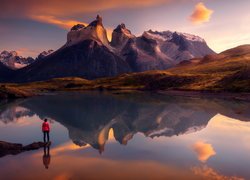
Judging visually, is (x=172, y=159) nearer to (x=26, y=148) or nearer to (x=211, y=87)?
(x=26, y=148)

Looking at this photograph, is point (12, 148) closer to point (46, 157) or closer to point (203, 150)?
point (46, 157)

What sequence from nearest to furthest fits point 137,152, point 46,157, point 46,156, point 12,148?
1. point 46,157
2. point 46,156
3. point 137,152
4. point 12,148

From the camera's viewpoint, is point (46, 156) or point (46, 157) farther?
point (46, 156)

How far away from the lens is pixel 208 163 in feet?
99.4

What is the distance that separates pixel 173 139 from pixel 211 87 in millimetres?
125205

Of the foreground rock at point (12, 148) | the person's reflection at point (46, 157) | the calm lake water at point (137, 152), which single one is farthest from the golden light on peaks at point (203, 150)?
the foreground rock at point (12, 148)

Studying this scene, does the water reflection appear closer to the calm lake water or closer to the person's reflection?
the person's reflection

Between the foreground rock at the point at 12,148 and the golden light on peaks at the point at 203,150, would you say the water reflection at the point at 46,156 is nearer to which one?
the foreground rock at the point at 12,148

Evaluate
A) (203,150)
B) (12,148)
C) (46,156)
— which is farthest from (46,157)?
(203,150)

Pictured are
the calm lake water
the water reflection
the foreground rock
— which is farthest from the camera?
the foreground rock

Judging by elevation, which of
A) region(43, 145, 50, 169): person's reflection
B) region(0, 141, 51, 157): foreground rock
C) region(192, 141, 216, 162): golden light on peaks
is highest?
region(0, 141, 51, 157): foreground rock

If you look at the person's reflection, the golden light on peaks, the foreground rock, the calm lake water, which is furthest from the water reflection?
the golden light on peaks

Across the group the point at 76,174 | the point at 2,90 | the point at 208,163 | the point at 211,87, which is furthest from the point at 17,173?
the point at 211,87

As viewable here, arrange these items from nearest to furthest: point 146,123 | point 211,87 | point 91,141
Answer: point 91,141
point 146,123
point 211,87
